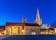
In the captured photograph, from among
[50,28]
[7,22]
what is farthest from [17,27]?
[50,28]

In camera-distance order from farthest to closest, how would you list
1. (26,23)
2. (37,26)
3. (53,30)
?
(37,26) < (26,23) < (53,30)

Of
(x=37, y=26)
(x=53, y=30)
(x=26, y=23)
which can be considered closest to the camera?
(x=53, y=30)

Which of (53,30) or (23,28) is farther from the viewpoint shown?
(23,28)

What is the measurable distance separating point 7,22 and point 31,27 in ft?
6.84

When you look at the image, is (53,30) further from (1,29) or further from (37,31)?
(1,29)

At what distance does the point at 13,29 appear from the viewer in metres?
8.85

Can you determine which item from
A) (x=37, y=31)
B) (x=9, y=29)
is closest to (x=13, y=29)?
(x=9, y=29)

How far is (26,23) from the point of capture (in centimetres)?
916

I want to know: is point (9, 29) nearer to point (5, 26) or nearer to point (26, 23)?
point (5, 26)

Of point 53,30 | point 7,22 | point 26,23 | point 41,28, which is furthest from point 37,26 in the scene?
point 7,22

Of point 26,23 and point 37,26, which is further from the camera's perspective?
point 37,26

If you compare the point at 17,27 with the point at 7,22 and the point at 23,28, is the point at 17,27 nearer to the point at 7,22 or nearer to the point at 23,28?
the point at 23,28

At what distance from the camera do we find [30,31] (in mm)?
9688

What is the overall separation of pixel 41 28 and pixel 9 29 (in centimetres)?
211
